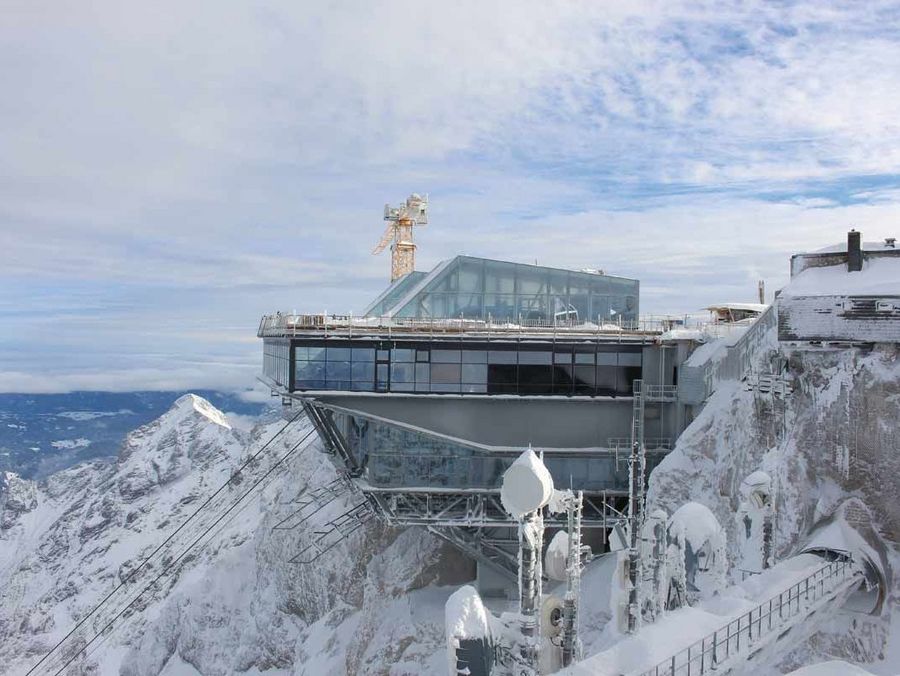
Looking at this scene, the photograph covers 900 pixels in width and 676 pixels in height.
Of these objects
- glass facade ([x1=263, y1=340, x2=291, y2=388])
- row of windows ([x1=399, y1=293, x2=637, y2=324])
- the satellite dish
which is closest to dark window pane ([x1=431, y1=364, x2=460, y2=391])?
row of windows ([x1=399, y1=293, x2=637, y2=324])

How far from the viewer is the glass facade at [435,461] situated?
114ft

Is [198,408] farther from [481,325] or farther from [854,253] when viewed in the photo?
[854,253]

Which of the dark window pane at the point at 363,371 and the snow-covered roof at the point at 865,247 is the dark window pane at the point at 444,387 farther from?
the snow-covered roof at the point at 865,247

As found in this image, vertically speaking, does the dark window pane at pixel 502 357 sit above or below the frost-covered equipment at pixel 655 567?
above

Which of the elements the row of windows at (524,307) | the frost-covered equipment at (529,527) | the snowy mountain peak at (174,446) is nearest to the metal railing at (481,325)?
the row of windows at (524,307)

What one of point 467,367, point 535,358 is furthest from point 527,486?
point 535,358

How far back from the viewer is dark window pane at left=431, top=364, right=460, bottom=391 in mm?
34625

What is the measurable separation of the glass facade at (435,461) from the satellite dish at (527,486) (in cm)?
2341

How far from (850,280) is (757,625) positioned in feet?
50.5

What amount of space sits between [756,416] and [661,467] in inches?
187

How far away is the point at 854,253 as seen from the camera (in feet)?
90.9

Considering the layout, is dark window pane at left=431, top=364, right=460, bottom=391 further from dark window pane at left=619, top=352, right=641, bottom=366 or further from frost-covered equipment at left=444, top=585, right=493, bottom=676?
frost-covered equipment at left=444, top=585, right=493, bottom=676

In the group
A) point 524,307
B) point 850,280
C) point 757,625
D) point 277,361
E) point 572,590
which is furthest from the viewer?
point 277,361

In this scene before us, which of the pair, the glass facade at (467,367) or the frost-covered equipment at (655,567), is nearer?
the frost-covered equipment at (655,567)
